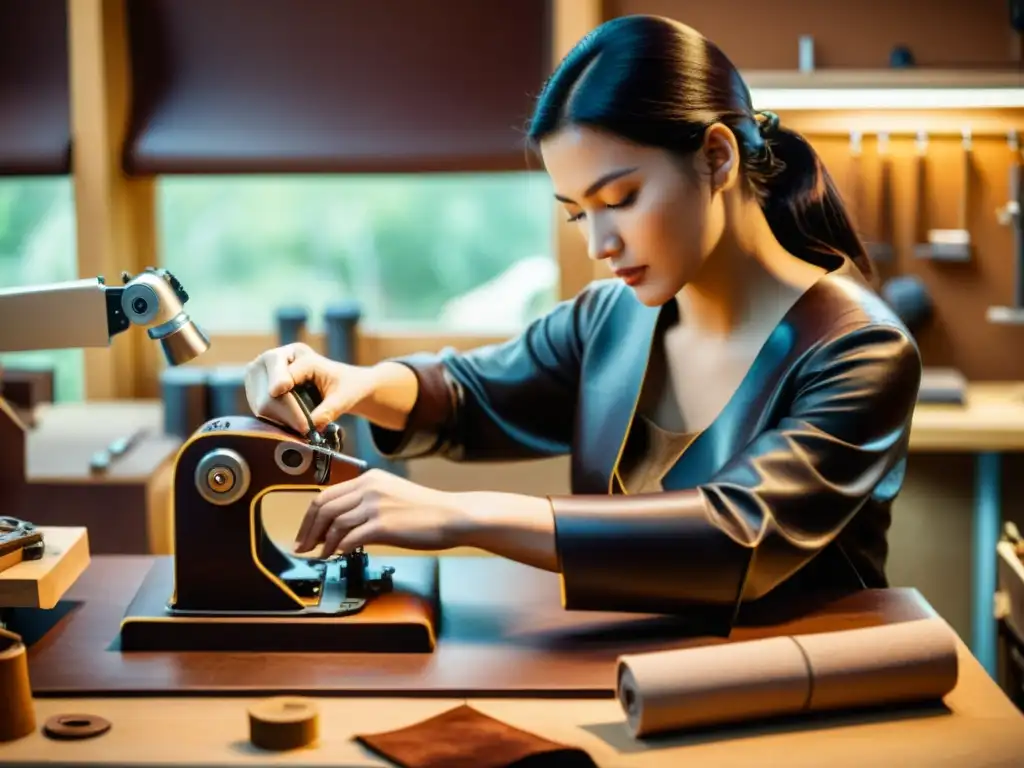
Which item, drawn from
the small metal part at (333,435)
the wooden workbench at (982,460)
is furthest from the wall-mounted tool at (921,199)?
the small metal part at (333,435)

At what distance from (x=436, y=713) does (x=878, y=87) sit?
2192mm

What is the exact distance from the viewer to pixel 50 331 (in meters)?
1.53

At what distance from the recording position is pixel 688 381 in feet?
5.92

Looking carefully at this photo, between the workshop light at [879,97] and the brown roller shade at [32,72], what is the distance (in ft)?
5.63

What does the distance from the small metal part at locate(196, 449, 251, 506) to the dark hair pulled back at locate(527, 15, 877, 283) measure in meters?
0.54

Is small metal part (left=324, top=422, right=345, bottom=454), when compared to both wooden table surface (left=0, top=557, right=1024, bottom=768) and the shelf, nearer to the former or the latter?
wooden table surface (left=0, top=557, right=1024, bottom=768)

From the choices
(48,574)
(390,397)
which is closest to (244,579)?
(48,574)

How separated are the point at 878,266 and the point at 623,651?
2292 millimetres

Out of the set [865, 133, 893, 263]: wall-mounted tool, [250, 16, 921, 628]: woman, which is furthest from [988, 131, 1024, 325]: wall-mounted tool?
[250, 16, 921, 628]: woman

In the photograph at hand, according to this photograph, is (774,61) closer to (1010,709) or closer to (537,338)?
(537,338)

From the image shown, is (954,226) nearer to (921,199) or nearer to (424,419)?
(921,199)

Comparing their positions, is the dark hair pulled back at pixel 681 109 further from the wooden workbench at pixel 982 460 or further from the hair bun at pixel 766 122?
the wooden workbench at pixel 982 460

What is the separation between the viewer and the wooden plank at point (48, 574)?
153 cm

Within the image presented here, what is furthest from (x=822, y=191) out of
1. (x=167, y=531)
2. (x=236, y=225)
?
(x=236, y=225)
